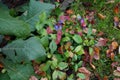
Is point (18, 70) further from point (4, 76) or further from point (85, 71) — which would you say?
point (85, 71)

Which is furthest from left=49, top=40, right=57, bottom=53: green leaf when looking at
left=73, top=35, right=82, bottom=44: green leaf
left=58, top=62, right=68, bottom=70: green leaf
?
left=73, top=35, right=82, bottom=44: green leaf

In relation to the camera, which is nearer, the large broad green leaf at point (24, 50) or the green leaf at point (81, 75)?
the large broad green leaf at point (24, 50)

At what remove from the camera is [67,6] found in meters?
3.65

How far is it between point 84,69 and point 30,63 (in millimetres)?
579

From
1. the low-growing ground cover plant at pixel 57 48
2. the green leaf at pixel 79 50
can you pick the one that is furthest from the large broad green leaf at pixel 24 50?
the green leaf at pixel 79 50

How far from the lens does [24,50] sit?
2.91 m

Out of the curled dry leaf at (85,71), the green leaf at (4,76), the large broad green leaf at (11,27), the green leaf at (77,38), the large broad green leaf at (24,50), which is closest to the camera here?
the large broad green leaf at (11,27)

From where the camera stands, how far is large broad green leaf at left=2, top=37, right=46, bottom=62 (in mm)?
2869

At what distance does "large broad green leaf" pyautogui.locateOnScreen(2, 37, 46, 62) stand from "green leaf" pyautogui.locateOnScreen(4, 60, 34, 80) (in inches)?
3.6

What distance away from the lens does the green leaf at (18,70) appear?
9.73 feet

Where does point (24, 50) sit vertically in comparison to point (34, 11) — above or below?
below

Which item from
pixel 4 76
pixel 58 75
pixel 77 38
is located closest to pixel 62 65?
pixel 58 75

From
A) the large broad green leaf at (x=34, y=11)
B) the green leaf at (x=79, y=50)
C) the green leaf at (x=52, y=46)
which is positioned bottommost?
the green leaf at (x=79, y=50)

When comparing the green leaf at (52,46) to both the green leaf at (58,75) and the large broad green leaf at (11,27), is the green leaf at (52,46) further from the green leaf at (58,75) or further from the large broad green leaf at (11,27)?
the large broad green leaf at (11,27)
